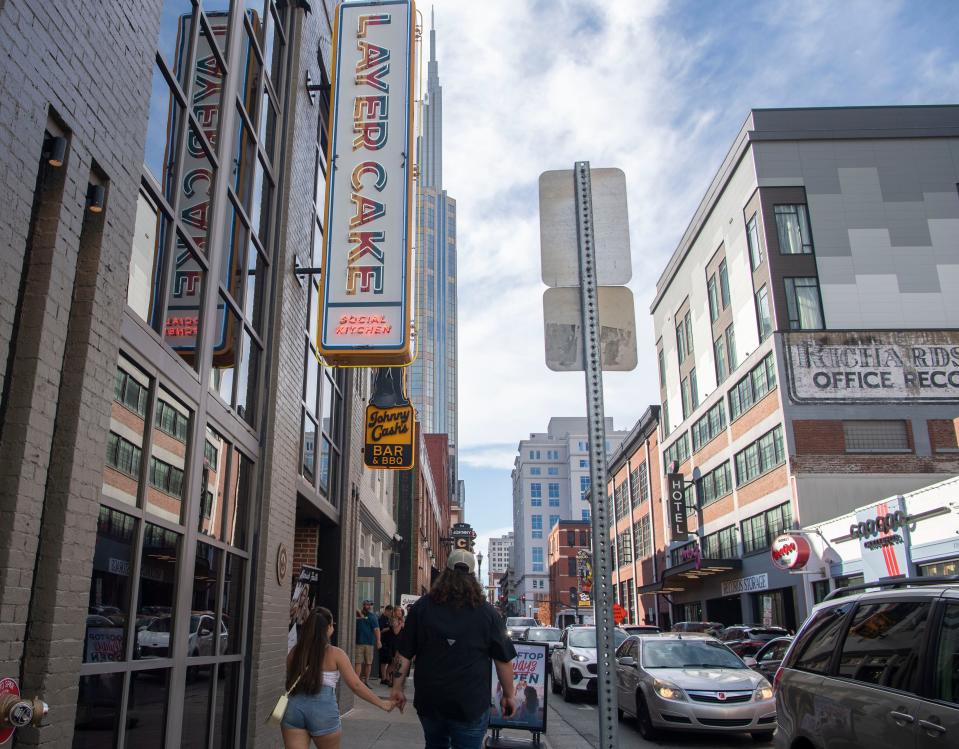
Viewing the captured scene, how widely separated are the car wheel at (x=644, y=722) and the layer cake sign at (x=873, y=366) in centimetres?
2448

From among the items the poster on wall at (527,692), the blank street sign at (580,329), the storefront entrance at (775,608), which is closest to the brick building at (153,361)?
the poster on wall at (527,692)

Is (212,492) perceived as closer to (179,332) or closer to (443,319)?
(179,332)

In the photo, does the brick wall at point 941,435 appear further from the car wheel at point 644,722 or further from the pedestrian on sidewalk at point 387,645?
the car wheel at point 644,722

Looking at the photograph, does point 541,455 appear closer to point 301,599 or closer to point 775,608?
point 775,608

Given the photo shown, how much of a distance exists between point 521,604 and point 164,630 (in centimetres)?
13668

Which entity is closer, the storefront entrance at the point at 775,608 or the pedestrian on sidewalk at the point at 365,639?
the pedestrian on sidewalk at the point at 365,639

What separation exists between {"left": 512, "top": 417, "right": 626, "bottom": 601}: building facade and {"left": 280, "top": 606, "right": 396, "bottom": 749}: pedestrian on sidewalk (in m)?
134

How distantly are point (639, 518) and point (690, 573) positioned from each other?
768 inches

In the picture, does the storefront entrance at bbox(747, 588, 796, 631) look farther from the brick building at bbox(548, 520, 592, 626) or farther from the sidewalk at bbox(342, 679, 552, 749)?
the brick building at bbox(548, 520, 592, 626)

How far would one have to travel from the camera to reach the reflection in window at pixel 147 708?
5523mm

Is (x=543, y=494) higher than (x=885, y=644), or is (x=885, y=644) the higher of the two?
(x=543, y=494)

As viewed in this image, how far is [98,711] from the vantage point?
5.00 metres

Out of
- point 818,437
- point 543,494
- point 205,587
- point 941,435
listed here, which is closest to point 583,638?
point 205,587

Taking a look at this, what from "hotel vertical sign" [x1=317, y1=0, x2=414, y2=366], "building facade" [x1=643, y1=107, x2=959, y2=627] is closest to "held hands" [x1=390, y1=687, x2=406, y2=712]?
"hotel vertical sign" [x1=317, y1=0, x2=414, y2=366]
